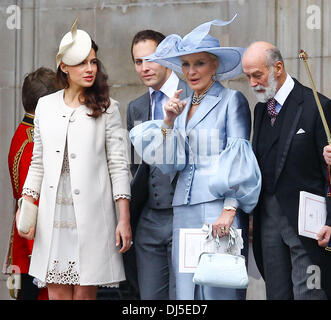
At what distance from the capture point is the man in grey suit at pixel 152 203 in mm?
7410

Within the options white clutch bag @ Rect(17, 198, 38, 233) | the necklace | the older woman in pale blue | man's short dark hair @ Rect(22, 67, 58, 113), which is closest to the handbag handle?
the older woman in pale blue

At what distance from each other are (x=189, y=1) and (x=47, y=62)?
122cm

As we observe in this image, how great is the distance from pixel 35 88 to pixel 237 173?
1887mm

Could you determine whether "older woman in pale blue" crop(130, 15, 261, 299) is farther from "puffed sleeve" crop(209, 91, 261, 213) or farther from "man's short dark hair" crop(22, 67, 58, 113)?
"man's short dark hair" crop(22, 67, 58, 113)

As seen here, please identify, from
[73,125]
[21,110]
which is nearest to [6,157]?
[21,110]

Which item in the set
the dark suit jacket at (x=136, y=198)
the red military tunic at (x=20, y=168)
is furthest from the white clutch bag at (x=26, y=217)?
the red military tunic at (x=20, y=168)

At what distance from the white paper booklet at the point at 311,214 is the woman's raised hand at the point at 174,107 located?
3.03 feet

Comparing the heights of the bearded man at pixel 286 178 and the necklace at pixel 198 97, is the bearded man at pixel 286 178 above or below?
below

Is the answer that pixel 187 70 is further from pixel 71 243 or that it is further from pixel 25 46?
pixel 25 46

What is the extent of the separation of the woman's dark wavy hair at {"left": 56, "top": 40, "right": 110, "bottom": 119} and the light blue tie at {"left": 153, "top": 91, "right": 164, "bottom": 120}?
0.41 meters

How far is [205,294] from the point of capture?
709 centimetres

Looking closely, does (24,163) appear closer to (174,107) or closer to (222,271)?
(174,107)

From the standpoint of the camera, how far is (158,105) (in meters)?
7.65

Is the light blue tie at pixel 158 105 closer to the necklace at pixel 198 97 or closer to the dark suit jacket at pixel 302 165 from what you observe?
the necklace at pixel 198 97
